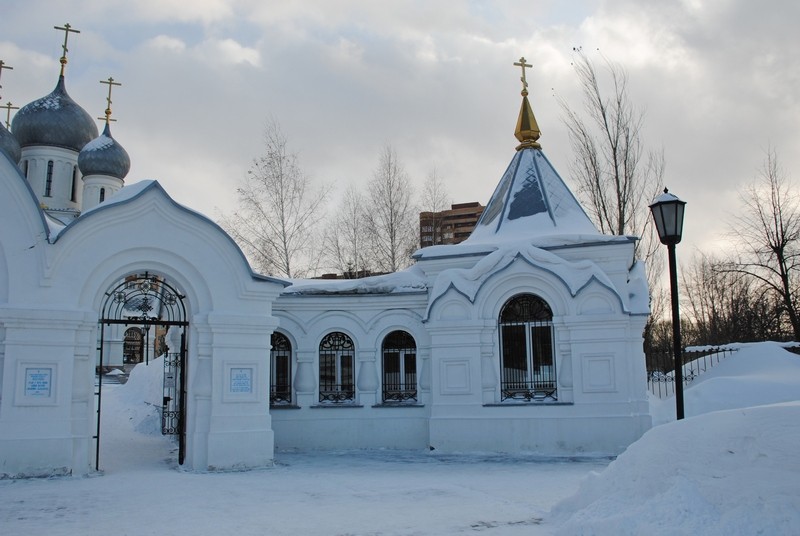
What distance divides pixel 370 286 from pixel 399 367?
164 centimetres

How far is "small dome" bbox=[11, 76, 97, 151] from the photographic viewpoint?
80.9ft

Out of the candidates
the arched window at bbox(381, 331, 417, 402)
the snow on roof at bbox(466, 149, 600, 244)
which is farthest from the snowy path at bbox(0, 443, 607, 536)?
the snow on roof at bbox(466, 149, 600, 244)

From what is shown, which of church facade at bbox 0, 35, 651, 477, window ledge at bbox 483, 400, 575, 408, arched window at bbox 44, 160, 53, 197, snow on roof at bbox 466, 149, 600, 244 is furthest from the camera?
arched window at bbox 44, 160, 53, 197

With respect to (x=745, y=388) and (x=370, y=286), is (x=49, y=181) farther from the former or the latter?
(x=745, y=388)

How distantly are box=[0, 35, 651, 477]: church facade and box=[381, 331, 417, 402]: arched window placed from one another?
0.03 metres

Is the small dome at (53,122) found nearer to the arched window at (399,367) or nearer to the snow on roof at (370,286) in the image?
the snow on roof at (370,286)

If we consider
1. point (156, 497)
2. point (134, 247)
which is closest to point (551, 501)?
point (156, 497)

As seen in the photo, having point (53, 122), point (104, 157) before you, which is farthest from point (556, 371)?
point (53, 122)

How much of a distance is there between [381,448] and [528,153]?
6.84 meters

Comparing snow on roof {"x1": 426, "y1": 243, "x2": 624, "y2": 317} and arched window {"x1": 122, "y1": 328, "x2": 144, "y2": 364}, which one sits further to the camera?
arched window {"x1": 122, "y1": 328, "x2": 144, "y2": 364}

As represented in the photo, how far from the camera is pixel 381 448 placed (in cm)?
1316

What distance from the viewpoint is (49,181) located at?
25.1m

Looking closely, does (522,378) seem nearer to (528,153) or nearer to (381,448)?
(381,448)

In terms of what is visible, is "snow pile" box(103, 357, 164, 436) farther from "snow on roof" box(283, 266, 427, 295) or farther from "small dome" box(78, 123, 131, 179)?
"small dome" box(78, 123, 131, 179)
